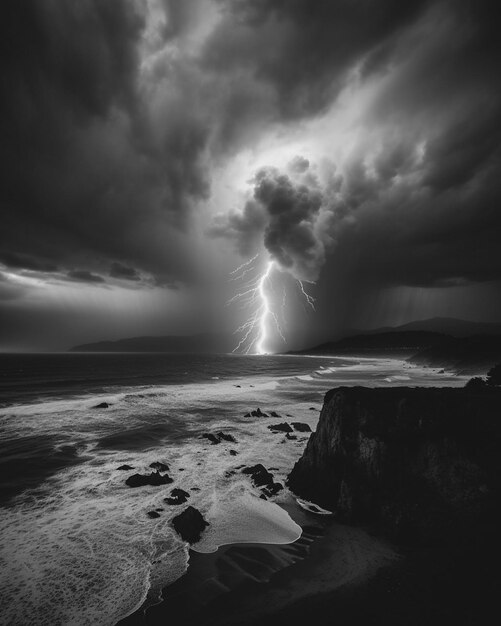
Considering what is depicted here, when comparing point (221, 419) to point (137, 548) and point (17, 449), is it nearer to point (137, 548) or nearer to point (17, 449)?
point (17, 449)

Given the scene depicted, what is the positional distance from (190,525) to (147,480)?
496cm

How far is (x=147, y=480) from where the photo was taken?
1380 centimetres

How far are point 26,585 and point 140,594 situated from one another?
126 inches

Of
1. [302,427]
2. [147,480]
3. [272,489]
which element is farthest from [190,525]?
[302,427]

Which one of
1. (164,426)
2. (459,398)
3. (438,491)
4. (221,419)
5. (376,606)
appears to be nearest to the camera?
(376,606)

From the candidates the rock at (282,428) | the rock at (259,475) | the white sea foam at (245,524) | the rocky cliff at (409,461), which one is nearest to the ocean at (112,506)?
the white sea foam at (245,524)

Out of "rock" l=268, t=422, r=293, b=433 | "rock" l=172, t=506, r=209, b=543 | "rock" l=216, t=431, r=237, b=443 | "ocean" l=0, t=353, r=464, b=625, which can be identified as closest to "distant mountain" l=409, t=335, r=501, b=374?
"rock" l=268, t=422, r=293, b=433

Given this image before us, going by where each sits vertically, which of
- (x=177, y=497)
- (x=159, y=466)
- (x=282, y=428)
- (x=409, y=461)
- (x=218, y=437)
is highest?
(x=409, y=461)

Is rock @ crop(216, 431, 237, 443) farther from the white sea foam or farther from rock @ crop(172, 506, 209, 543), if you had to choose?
rock @ crop(172, 506, 209, 543)

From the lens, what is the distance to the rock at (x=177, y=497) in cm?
1196

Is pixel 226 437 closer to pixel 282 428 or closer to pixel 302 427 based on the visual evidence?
pixel 282 428

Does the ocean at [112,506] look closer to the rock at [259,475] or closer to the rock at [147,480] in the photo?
the rock at [147,480]

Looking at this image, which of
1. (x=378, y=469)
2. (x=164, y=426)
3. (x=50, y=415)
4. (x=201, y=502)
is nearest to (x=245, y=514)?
(x=201, y=502)

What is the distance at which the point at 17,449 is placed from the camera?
18750 millimetres
